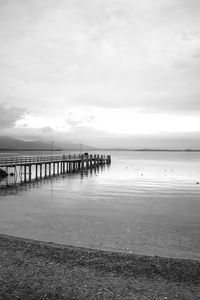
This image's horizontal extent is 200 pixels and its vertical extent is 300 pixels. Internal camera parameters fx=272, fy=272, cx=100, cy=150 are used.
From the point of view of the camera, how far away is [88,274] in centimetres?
761

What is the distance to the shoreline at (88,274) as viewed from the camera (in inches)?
260

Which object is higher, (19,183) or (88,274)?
(88,274)

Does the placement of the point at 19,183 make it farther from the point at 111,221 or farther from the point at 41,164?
the point at 111,221

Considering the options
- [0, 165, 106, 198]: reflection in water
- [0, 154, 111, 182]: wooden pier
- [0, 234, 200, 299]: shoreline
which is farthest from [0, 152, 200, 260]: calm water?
[0, 154, 111, 182]: wooden pier

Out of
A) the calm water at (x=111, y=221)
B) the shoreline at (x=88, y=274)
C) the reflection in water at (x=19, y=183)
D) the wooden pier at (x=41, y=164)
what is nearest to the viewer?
the shoreline at (x=88, y=274)

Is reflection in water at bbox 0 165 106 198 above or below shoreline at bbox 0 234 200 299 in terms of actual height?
below

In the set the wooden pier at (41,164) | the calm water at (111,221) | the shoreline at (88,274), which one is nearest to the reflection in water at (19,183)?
the wooden pier at (41,164)

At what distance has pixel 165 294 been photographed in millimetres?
6578

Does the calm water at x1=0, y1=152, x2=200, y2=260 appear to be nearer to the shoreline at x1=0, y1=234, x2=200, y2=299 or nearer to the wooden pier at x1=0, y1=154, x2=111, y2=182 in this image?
the shoreline at x1=0, y1=234, x2=200, y2=299

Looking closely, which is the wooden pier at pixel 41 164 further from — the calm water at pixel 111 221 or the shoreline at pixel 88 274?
the shoreline at pixel 88 274

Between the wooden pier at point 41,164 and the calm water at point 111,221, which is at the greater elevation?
the wooden pier at point 41,164

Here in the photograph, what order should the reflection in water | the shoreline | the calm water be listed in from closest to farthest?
the shoreline, the calm water, the reflection in water

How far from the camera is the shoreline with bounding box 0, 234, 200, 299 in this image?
660 cm

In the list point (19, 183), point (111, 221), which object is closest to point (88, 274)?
point (111, 221)
